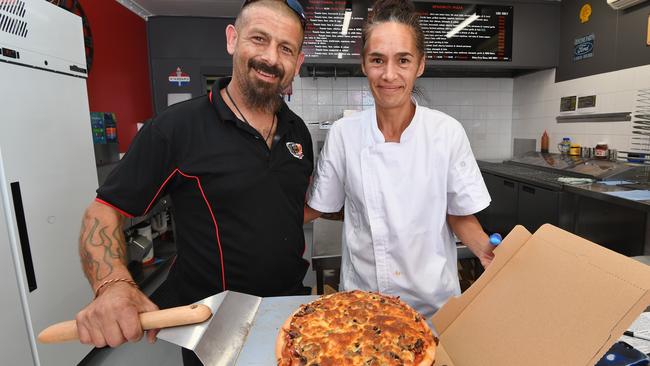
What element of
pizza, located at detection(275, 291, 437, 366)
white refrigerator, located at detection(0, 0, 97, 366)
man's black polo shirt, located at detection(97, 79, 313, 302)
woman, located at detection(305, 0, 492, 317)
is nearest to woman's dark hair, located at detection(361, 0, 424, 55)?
woman, located at detection(305, 0, 492, 317)

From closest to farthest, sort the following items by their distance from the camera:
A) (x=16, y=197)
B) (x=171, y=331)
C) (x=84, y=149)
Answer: (x=171, y=331) < (x=16, y=197) < (x=84, y=149)

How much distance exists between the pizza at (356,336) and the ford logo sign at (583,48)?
3688 millimetres

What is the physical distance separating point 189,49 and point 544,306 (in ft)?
15.7

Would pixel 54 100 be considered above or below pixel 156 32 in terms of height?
below

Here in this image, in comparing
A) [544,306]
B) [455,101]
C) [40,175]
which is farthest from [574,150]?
[40,175]

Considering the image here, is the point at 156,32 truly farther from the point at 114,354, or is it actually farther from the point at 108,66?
the point at 114,354

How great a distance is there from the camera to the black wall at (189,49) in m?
4.49

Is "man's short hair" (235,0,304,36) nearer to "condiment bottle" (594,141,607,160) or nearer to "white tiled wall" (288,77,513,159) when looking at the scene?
"white tiled wall" (288,77,513,159)

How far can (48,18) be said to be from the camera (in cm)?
191

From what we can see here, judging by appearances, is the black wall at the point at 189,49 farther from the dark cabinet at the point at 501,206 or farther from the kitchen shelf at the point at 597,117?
the kitchen shelf at the point at 597,117

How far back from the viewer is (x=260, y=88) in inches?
46.2

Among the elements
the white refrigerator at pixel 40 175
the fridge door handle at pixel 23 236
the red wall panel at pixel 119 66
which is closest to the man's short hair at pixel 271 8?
the white refrigerator at pixel 40 175

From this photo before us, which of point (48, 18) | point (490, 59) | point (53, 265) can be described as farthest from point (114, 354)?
point (490, 59)

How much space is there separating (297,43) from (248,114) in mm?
287
